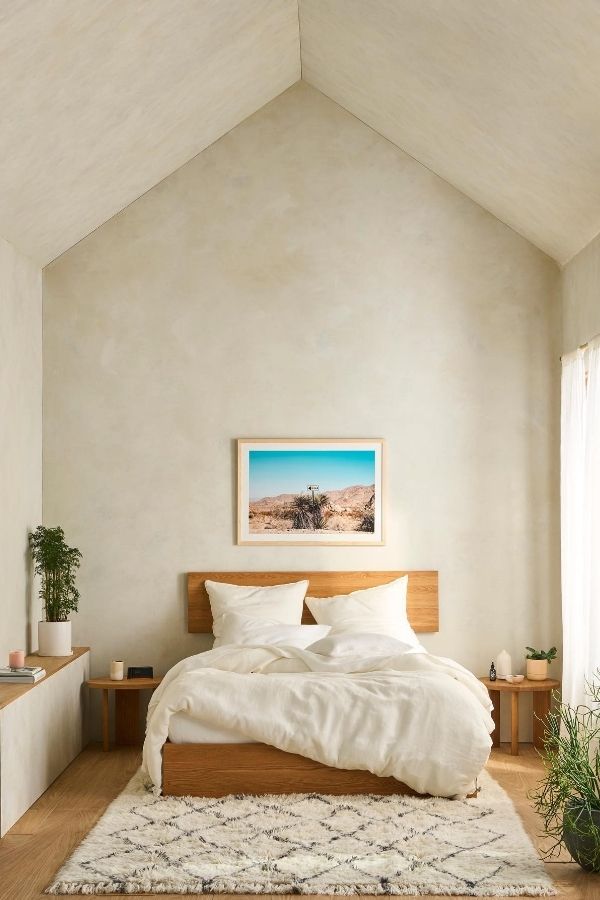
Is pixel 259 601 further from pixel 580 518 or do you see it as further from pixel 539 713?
pixel 580 518

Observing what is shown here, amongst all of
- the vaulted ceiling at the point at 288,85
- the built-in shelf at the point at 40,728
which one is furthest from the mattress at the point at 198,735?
the vaulted ceiling at the point at 288,85

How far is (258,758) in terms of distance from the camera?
15.4 ft

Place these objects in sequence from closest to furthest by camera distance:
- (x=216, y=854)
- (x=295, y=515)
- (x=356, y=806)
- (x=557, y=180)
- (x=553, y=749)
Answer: (x=216, y=854)
(x=356, y=806)
(x=557, y=180)
(x=553, y=749)
(x=295, y=515)

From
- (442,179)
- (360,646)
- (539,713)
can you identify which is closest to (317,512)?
(360,646)

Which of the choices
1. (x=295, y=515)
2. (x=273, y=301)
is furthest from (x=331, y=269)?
(x=295, y=515)

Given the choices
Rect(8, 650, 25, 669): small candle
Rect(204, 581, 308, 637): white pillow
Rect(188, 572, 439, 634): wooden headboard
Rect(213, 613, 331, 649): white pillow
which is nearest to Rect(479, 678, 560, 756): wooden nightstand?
Rect(188, 572, 439, 634): wooden headboard

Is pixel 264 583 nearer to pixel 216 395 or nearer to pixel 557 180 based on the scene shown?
pixel 216 395

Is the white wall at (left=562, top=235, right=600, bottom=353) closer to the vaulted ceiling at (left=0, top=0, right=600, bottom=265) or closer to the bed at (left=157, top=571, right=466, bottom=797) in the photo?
the vaulted ceiling at (left=0, top=0, right=600, bottom=265)

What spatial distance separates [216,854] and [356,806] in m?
0.83

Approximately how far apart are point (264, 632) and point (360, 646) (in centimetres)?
66

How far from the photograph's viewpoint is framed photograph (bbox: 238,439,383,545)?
6.23 meters

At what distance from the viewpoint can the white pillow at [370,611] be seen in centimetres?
582

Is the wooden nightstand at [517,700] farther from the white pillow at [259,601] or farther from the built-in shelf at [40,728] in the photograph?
the built-in shelf at [40,728]

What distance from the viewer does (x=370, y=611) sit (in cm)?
596
